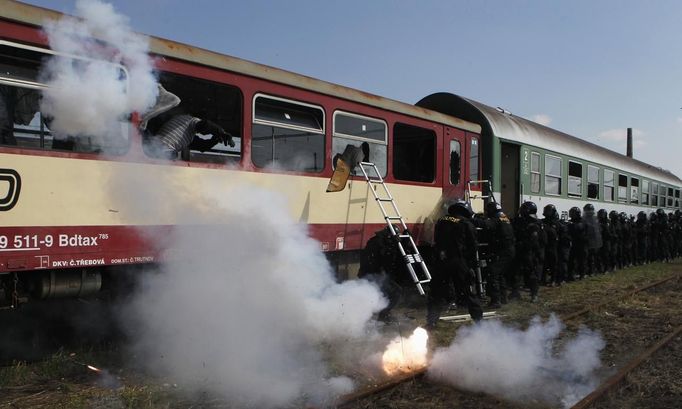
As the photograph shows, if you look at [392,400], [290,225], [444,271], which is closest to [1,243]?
[290,225]

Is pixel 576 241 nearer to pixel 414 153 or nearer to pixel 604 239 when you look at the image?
pixel 604 239

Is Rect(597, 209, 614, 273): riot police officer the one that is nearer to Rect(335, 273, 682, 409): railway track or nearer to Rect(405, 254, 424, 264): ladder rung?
Rect(335, 273, 682, 409): railway track

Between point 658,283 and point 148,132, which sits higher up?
point 148,132

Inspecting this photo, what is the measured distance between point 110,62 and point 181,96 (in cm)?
75

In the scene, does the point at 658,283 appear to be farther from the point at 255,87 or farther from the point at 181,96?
the point at 181,96

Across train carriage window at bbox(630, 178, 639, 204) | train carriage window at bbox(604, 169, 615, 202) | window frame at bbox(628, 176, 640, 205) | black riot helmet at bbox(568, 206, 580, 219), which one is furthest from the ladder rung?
train carriage window at bbox(630, 178, 639, 204)

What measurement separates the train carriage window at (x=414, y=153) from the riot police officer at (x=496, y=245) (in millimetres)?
1069

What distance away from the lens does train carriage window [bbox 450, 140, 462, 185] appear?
8.70 meters

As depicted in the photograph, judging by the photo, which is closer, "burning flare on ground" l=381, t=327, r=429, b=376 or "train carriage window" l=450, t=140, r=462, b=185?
"burning flare on ground" l=381, t=327, r=429, b=376

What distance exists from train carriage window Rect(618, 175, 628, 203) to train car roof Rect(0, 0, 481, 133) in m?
11.1

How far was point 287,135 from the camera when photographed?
19.2ft

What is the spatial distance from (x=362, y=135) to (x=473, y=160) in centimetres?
321

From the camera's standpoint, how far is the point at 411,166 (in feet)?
25.8

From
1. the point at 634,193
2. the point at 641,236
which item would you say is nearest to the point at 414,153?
the point at 641,236
